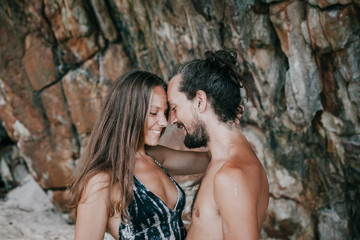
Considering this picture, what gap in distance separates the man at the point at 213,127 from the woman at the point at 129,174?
0.63 ft

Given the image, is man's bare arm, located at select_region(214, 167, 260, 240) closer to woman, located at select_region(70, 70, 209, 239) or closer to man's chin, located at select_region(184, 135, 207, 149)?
man's chin, located at select_region(184, 135, 207, 149)

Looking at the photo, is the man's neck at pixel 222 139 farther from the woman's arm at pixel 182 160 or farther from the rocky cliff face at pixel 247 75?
the rocky cliff face at pixel 247 75

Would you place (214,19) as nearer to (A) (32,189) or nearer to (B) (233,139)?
(B) (233,139)

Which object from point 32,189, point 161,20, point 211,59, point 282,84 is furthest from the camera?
point 32,189

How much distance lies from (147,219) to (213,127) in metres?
0.74

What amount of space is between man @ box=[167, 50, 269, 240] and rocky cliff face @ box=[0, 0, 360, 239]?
58.5 inches

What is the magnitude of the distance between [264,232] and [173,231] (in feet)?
8.13

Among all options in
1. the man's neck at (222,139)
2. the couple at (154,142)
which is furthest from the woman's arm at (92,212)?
the man's neck at (222,139)

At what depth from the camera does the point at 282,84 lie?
395cm

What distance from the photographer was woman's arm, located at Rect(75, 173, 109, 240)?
6.84 ft

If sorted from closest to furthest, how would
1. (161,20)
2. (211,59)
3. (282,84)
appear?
(211,59) → (282,84) → (161,20)

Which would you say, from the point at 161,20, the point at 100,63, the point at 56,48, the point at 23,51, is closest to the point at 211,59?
the point at 161,20

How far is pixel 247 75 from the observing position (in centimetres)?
413

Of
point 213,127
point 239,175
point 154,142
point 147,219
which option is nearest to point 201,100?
point 213,127
